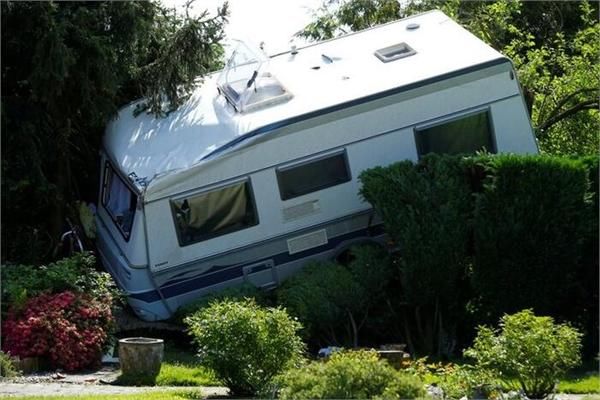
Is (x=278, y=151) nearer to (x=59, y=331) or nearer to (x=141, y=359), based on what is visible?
(x=59, y=331)

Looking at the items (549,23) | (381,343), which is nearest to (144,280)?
(381,343)

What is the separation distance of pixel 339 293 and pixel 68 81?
16.7 ft

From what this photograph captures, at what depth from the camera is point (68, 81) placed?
1661cm

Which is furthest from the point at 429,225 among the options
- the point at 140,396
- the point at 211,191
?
the point at 140,396

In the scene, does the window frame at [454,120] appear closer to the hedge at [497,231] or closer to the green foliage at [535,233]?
the hedge at [497,231]

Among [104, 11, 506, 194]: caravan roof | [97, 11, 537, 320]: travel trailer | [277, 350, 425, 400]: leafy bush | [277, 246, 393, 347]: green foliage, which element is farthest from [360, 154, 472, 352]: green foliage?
[277, 350, 425, 400]: leafy bush

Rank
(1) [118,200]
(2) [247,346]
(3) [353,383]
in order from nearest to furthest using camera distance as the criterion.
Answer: (3) [353,383], (2) [247,346], (1) [118,200]

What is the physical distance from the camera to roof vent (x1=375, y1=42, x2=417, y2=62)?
17.2m

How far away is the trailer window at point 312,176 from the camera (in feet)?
53.1

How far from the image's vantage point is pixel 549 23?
2748cm

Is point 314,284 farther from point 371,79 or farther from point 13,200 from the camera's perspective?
point 13,200

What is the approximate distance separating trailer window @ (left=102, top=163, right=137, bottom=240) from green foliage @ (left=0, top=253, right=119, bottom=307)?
38.6 inches

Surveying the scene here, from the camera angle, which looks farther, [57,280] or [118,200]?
[118,200]

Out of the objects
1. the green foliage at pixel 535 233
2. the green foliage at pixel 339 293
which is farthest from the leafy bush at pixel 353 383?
the green foliage at pixel 535 233
